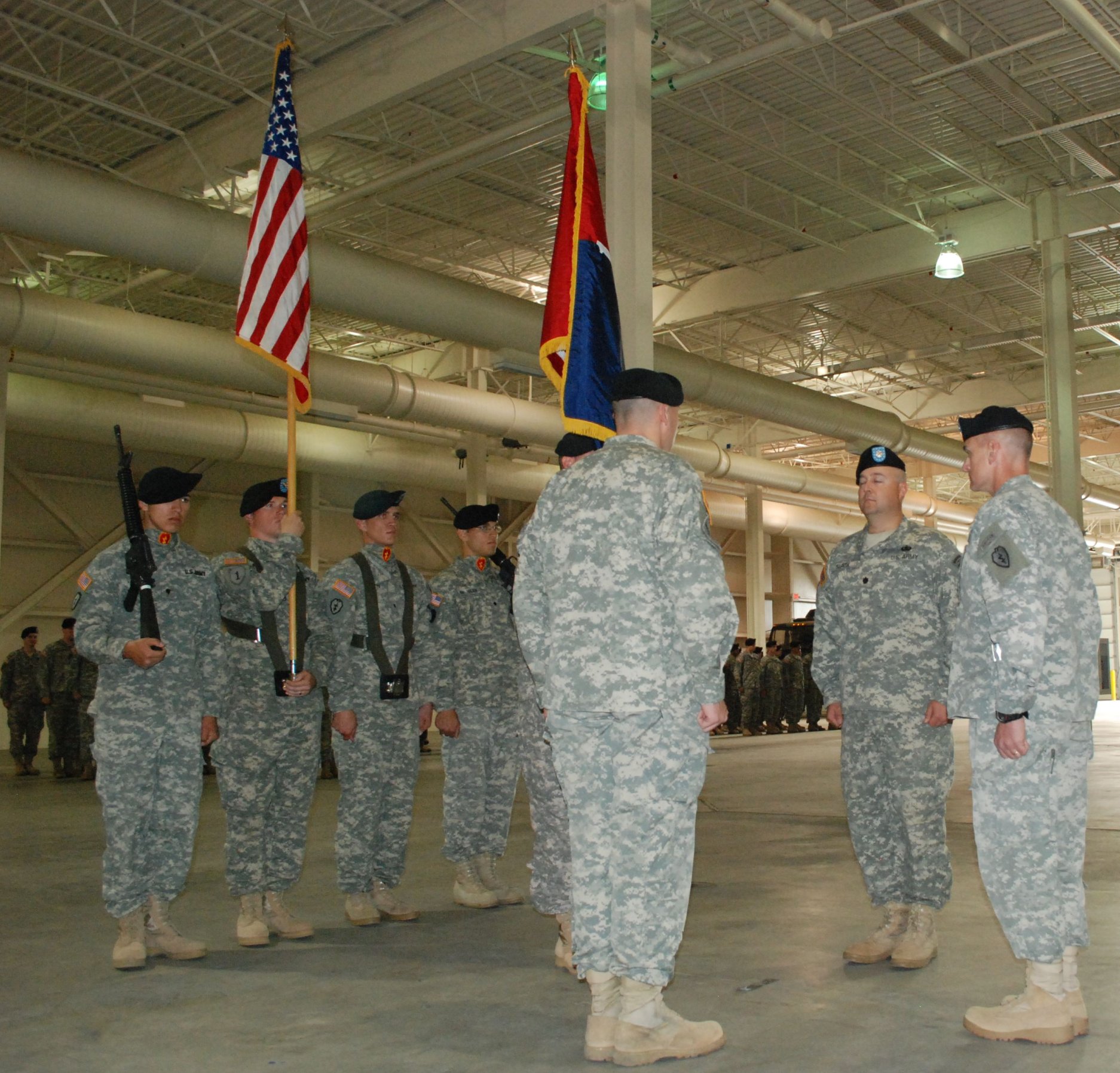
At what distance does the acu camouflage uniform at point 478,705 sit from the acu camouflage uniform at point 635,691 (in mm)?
1653

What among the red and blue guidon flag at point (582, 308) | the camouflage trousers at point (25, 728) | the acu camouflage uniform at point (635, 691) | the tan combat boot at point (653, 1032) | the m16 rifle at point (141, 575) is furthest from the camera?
the camouflage trousers at point (25, 728)

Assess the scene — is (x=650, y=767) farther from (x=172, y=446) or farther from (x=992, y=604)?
(x=172, y=446)

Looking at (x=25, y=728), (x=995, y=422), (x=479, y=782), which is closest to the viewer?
(x=995, y=422)

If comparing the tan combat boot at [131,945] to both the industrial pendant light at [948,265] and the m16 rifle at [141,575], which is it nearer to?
the m16 rifle at [141,575]

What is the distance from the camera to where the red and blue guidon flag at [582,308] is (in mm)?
4539

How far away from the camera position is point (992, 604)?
296 centimetres

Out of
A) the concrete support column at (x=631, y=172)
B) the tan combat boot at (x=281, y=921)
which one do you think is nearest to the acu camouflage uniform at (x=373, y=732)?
the tan combat boot at (x=281, y=921)

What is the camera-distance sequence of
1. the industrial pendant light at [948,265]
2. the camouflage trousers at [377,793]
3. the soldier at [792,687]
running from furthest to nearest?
the soldier at [792,687], the industrial pendant light at [948,265], the camouflage trousers at [377,793]

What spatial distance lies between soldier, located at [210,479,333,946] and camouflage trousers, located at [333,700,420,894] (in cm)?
15

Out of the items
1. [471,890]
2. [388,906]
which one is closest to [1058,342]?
[471,890]

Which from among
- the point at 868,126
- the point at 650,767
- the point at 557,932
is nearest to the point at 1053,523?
the point at 650,767

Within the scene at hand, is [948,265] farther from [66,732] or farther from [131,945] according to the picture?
[131,945]

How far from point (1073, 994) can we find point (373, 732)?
246 centimetres

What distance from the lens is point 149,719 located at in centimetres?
379
